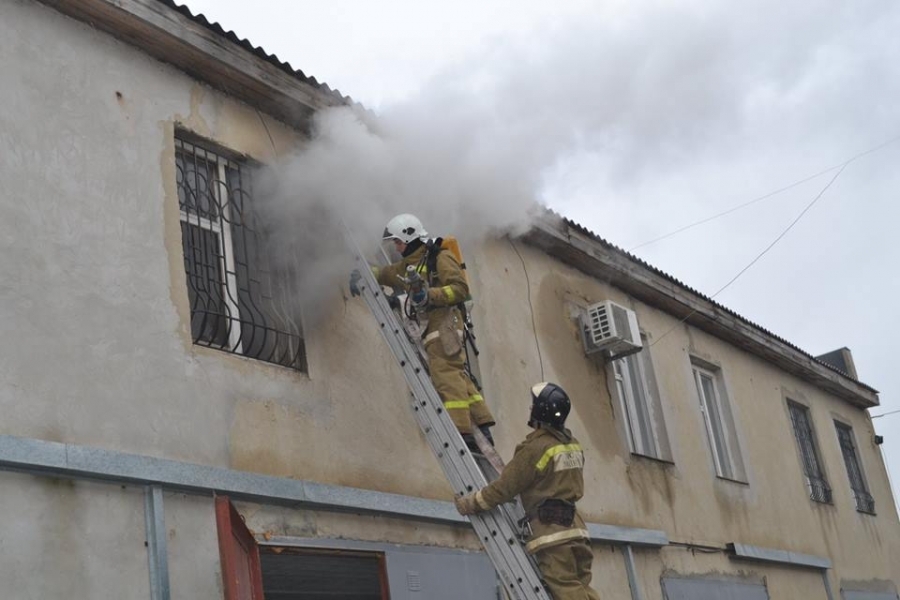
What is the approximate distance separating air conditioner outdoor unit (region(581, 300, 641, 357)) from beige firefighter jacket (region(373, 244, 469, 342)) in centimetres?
361

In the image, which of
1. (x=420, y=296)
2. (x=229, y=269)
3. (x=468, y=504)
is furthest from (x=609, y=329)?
(x=468, y=504)

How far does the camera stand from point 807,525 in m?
13.9

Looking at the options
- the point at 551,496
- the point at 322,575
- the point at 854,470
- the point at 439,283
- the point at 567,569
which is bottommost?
the point at 567,569

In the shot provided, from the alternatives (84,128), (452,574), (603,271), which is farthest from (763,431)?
(84,128)

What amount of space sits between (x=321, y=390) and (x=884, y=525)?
457 inches

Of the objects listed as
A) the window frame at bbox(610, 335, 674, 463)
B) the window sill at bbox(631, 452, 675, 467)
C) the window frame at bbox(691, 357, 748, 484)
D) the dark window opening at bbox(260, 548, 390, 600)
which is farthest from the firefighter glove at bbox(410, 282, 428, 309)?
the window frame at bbox(691, 357, 748, 484)

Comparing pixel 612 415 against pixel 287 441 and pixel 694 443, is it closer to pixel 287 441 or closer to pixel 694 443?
pixel 694 443

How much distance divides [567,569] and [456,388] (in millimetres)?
1413

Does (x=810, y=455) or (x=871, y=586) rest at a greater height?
(x=810, y=455)

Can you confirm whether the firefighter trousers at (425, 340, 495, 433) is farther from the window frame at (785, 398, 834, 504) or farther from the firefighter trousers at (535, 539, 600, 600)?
the window frame at (785, 398, 834, 504)

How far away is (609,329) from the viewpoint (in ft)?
35.8

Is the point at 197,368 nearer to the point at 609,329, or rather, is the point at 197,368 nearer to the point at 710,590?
the point at 609,329

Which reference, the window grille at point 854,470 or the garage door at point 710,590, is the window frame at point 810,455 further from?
the garage door at point 710,590

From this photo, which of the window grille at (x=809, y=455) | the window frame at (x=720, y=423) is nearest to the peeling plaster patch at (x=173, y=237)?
the window frame at (x=720, y=423)
